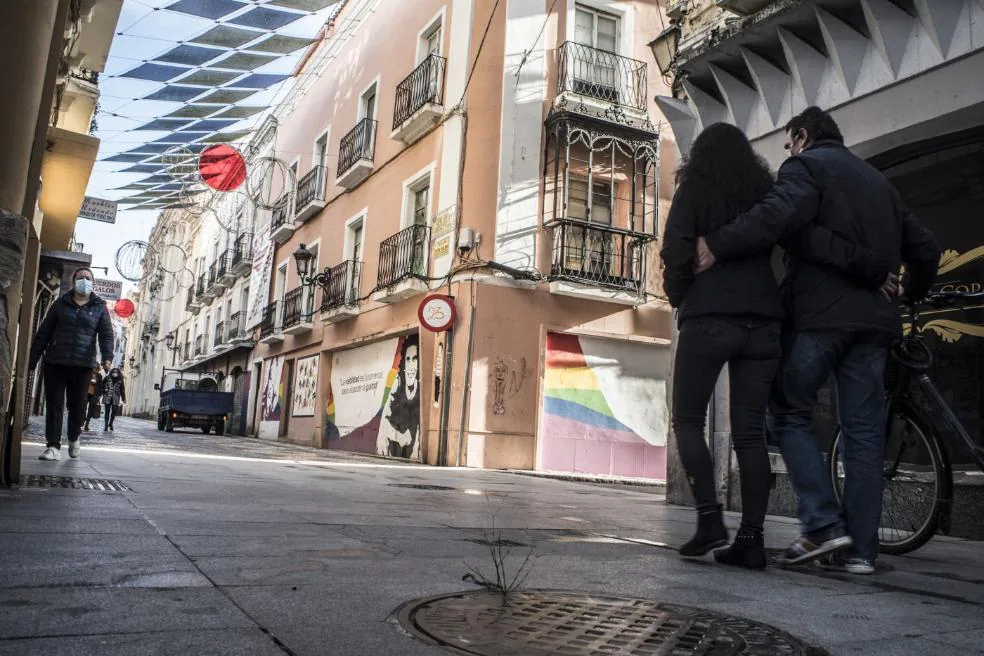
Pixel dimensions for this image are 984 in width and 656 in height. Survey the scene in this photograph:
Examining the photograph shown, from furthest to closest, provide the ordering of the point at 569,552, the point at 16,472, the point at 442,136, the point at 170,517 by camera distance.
Result: the point at 442,136 → the point at 16,472 → the point at 170,517 → the point at 569,552

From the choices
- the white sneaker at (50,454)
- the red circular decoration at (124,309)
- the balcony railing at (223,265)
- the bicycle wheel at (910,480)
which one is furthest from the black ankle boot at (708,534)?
the red circular decoration at (124,309)

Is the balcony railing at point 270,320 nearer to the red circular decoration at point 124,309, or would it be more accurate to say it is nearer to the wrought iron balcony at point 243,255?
the wrought iron balcony at point 243,255

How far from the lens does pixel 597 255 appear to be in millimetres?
13961

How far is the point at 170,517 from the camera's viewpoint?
11.2ft

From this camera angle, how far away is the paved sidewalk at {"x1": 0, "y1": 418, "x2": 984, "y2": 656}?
Answer: 163 cm

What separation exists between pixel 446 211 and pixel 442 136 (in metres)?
1.58

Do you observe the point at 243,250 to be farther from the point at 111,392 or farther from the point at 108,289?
the point at 111,392

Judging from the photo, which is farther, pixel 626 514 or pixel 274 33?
pixel 274 33

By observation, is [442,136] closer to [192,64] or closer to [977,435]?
[192,64]

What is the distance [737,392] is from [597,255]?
11011 millimetres

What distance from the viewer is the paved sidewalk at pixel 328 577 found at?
1.63 metres

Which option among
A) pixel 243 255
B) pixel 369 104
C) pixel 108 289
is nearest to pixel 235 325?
pixel 243 255

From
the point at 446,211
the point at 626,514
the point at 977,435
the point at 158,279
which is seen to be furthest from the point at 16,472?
the point at 158,279

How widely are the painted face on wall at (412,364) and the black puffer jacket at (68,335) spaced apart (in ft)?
26.8
